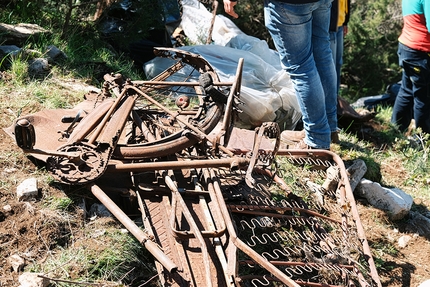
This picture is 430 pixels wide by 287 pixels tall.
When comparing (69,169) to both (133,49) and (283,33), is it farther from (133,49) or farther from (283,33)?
(133,49)

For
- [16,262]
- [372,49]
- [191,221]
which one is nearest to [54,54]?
[16,262]

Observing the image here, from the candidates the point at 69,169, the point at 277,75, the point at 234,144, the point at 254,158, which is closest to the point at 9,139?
the point at 69,169

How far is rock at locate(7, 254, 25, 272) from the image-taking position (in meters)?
2.81

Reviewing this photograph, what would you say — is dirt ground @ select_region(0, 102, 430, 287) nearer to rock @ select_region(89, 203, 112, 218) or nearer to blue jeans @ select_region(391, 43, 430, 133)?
rock @ select_region(89, 203, 112, 218)

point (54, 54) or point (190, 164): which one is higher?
point (190, 164)

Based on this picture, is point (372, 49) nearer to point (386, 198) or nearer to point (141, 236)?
point (386, 198)

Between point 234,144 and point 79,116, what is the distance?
1.15m

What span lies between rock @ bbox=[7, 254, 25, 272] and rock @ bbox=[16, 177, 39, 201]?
1.53 ft

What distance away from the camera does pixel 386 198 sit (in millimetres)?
4250

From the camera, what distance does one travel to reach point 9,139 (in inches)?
149

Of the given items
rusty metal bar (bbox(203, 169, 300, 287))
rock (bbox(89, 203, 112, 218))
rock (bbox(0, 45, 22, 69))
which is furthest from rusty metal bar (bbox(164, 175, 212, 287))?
rock (bbox(0, 45, 22, 69))

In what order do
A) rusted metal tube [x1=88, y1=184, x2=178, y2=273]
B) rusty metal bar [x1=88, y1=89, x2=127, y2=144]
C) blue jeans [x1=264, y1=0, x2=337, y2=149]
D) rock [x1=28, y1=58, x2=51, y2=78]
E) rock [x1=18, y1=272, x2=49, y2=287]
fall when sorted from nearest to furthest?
rusted metal tube [x1=88, y1=184, x2=178, y2=273], rock [x1=18, y1=272, x2=49, y2=287], rusty metal bar [x1=88, y1=89, x2=127, y2=144], blue jeans [x1=264, y1=0, x2=337, y2=149], rock [x1=28, y1=58, x2=51, y2=78]

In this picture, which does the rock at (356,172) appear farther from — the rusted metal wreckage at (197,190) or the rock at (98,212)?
the rock at (98,212)

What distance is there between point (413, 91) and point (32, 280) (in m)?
4.71
